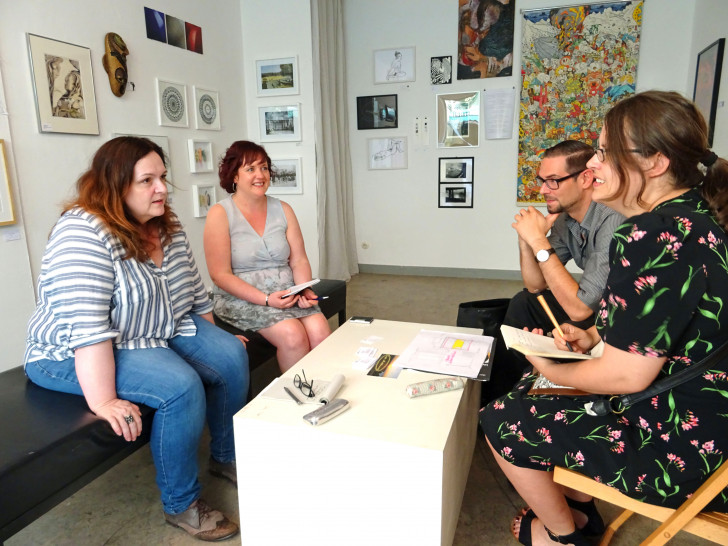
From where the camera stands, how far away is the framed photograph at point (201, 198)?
137 inches

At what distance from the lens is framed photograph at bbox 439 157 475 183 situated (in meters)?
4.52

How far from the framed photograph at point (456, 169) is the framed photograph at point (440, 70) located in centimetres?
70

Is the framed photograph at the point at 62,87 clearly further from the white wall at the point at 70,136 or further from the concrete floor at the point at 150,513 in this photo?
the concrete floor at the point at 150,513

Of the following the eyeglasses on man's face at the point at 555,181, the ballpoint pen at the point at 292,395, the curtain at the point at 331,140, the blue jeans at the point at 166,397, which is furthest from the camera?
the curtain at the point at 331,140

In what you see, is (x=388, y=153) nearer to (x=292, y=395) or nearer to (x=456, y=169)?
(x=456, y=169)

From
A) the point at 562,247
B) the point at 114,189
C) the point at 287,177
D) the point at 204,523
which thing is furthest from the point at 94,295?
the point at 287,177

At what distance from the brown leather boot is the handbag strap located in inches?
43.8

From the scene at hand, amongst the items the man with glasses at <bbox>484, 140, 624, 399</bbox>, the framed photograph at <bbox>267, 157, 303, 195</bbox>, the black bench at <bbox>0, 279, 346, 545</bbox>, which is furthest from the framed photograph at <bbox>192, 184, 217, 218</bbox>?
the man with glasses at <bbox>484, 140, 624, 399</bbox>

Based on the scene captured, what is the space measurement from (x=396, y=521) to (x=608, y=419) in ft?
1.76

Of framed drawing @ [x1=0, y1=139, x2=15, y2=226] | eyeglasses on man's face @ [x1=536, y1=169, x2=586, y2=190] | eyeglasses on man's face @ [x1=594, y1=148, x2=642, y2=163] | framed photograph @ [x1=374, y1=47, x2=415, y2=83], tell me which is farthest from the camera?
framed photograph @ [x1=374, y1=47, x2=415, y2=83]

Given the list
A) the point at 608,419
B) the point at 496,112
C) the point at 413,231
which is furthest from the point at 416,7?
the point at 608,419

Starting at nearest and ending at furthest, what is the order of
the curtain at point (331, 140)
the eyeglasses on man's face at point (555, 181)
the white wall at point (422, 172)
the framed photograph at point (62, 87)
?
1. the eyeglasses on man's face at point (555, 181)
2. the framed photograph at point (62, 87)
3. the curtain at point (331, 140)
4. the white wall at point (422, 172)

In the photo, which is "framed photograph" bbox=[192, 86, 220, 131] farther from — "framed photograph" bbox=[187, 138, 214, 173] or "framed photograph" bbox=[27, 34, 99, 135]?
"framed photograph" bbox=[27, 34, 99, 135]

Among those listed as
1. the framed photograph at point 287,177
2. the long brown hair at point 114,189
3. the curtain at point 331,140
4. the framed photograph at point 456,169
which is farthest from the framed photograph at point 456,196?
the long brown hair at point 114,189
